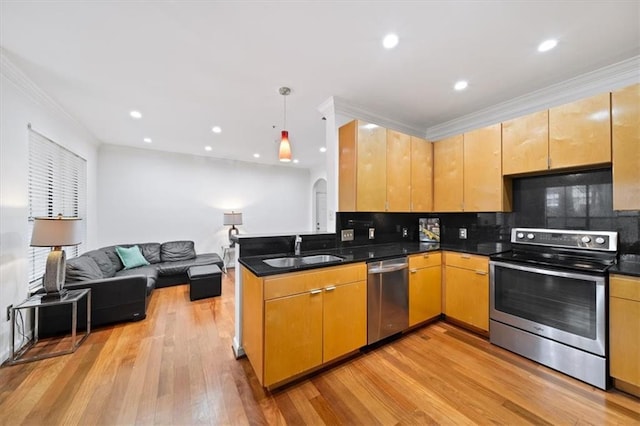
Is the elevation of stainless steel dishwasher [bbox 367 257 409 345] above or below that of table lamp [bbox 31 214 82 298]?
below

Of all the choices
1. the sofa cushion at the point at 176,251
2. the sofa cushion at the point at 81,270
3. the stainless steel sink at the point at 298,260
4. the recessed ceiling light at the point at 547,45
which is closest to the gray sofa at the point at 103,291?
the sofa cushion at the point at 81,270

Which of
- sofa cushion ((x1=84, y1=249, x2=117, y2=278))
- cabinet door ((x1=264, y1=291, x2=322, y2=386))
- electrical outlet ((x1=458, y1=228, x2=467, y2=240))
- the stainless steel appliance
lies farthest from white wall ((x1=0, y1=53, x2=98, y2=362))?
electrical outlet ((x1=458, y1=228, x2=467, y2=240))

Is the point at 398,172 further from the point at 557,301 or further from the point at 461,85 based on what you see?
the point at 557,301

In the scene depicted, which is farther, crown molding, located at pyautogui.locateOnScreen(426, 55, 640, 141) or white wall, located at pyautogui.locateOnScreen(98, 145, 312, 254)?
white wall, located at pyautogui.locateOnScreen(98, 145, 312, 254)

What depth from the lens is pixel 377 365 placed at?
211cm

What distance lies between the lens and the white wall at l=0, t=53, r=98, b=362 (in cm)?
215

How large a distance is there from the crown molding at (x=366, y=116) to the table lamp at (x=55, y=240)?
121 inches

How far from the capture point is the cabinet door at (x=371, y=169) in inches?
104

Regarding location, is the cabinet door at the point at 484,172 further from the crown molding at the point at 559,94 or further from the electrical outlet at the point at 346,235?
the electrical outlet at the point at 346,235

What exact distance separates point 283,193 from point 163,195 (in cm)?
292

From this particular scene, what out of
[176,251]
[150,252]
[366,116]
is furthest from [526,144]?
[150,252]

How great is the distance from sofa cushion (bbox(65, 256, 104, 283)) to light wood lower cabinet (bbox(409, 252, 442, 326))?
3.89 metres

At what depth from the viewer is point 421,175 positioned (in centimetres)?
317

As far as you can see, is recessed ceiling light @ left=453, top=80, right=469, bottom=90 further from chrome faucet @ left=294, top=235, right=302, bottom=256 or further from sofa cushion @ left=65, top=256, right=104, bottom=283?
sofa cushion @ left=65, top=256, right=104, bottom=283
